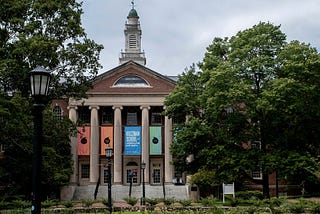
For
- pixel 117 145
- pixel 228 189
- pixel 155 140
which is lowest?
pixel 228 189

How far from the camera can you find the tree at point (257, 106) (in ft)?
109

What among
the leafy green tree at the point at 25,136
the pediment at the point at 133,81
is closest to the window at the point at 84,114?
the pediment at the point at 133,81

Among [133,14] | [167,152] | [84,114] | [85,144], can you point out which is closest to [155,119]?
[167,152]

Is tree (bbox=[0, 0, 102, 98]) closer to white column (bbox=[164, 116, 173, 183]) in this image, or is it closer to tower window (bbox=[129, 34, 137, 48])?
white column (bbox=[164, 116, 173, 183])

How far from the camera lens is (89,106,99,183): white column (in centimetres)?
5156

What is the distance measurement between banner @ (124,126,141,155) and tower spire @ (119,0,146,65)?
761 inches

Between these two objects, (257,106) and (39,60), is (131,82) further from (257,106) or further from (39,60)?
(39,60)

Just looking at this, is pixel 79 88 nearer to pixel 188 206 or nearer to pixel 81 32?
pixel 81 32

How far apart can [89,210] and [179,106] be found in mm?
15333

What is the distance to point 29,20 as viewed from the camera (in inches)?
1150

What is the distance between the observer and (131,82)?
53.8m

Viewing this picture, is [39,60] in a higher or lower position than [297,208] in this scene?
higher

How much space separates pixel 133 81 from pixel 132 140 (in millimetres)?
6568

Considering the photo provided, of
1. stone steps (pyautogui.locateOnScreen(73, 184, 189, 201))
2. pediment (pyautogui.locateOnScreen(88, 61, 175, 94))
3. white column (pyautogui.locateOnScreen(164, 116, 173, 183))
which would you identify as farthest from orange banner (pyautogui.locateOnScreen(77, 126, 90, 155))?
white column (pyautogui.locateOnScreen(164, 116, 173, 183))
